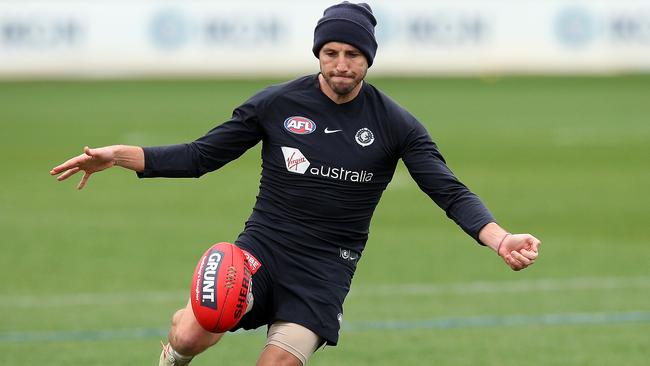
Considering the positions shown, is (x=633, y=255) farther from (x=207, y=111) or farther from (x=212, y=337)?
(x=207, y=111)

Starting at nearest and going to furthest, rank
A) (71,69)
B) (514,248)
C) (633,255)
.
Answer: (514,248) → (633,255) → (71,69)

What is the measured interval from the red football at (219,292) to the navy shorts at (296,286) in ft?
1.04

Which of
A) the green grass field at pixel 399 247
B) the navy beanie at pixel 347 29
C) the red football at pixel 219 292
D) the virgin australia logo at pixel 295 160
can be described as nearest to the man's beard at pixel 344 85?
the navy beanie at pixel 347 29

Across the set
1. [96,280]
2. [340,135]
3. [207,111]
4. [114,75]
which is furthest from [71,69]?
[340,135]

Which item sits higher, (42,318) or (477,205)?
(477,205)

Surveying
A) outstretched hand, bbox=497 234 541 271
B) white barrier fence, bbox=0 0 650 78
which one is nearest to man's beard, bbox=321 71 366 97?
outstretched hand, bbox=497 234 541 271

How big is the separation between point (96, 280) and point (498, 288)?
3867 mm

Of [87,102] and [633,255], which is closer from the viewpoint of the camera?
[633,255]

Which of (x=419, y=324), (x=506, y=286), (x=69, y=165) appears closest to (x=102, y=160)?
(x=69, y=165)

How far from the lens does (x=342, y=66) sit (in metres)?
7.42

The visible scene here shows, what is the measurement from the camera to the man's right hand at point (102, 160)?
7402mm

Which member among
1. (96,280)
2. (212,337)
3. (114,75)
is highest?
(212,337)

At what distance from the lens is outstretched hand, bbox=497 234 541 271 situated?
6.81 metres

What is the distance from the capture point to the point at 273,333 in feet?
24.4
